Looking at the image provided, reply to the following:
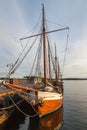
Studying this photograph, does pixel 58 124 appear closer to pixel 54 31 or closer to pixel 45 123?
pixel 45 123

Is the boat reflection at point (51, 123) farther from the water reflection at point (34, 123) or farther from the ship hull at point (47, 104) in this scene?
the ship hull at point (47, 104)

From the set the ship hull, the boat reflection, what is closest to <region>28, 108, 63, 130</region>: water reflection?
the boat reflection

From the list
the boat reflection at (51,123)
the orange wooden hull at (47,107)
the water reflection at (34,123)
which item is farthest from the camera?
the orange wooden hull at (47,107)

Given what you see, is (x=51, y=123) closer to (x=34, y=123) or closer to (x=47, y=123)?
(x=47, y=123)

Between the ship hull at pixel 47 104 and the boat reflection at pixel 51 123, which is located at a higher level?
the ship hull at pixel 47 104

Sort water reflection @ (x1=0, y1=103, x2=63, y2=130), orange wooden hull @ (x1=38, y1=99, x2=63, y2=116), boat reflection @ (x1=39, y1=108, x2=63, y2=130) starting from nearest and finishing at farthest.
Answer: boat reflection @ (x1=39, y1=108, x2=63, y2=130), water reflection @ (x1=0, y1=103, x2=63, y2=130), orange wooden hull @ (x1=38, y1=99, x2=63, y2=116)

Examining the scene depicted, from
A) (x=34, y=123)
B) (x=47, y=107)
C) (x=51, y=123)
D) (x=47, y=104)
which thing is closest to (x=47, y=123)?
(x=51, y=123)

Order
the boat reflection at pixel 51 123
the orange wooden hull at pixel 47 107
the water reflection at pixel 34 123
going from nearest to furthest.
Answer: the boat reflection at pixel 51 123 < the water reflection at pixel 34 123 < the orange wooden hull at pixel 47 107

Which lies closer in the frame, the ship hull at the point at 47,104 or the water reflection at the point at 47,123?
the water reflection at the point at 47,123

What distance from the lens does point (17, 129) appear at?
1767 centimetres

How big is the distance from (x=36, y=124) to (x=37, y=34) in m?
13.7

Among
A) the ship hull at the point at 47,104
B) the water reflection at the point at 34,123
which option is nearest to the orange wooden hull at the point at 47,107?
the ship hull at the point at 47,104

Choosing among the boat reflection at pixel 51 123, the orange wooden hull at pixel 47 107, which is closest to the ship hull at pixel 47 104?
the orange wooden hull at pixel 47 107

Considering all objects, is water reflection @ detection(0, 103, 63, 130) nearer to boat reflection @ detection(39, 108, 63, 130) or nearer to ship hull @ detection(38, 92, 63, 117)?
boat reflection @ detection(39, 108, 63, 130)
